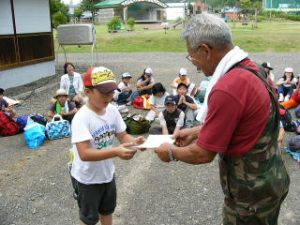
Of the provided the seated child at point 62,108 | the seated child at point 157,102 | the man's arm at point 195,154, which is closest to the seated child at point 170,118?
the seated child at point 157,102

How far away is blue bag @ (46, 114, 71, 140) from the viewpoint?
711 centimetres

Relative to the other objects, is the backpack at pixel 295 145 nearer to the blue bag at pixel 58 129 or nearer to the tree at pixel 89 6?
→ the blue bag at pixel 58 129

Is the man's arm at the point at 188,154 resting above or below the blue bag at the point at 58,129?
above

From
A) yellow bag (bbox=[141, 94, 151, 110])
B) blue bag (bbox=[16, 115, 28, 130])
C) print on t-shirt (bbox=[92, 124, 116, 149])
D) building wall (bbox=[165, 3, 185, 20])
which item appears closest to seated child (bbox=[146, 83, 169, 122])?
yellow bag (bbox=[141, 94, 151, 110])

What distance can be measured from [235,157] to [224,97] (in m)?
0.40

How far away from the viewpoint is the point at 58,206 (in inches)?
178

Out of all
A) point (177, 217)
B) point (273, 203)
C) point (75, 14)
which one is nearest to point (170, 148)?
point (273, 203)

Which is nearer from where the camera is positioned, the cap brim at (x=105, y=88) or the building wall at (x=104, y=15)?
the cap brim at (x=105, y=88)

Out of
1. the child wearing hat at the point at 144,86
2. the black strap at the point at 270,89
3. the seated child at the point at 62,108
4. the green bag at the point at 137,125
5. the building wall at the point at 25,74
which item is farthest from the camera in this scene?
the building wall at the point at 25,74

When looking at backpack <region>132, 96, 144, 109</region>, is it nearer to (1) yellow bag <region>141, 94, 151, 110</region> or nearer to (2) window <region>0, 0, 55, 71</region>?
(1) yellow bag <region>141, 94, 151, 110</region>

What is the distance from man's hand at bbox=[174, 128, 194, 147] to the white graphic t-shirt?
0.59 metres

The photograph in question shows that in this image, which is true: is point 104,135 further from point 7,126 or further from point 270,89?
point 7,126

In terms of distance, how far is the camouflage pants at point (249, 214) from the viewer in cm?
229

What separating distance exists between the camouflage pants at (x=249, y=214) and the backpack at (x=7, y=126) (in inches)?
234
